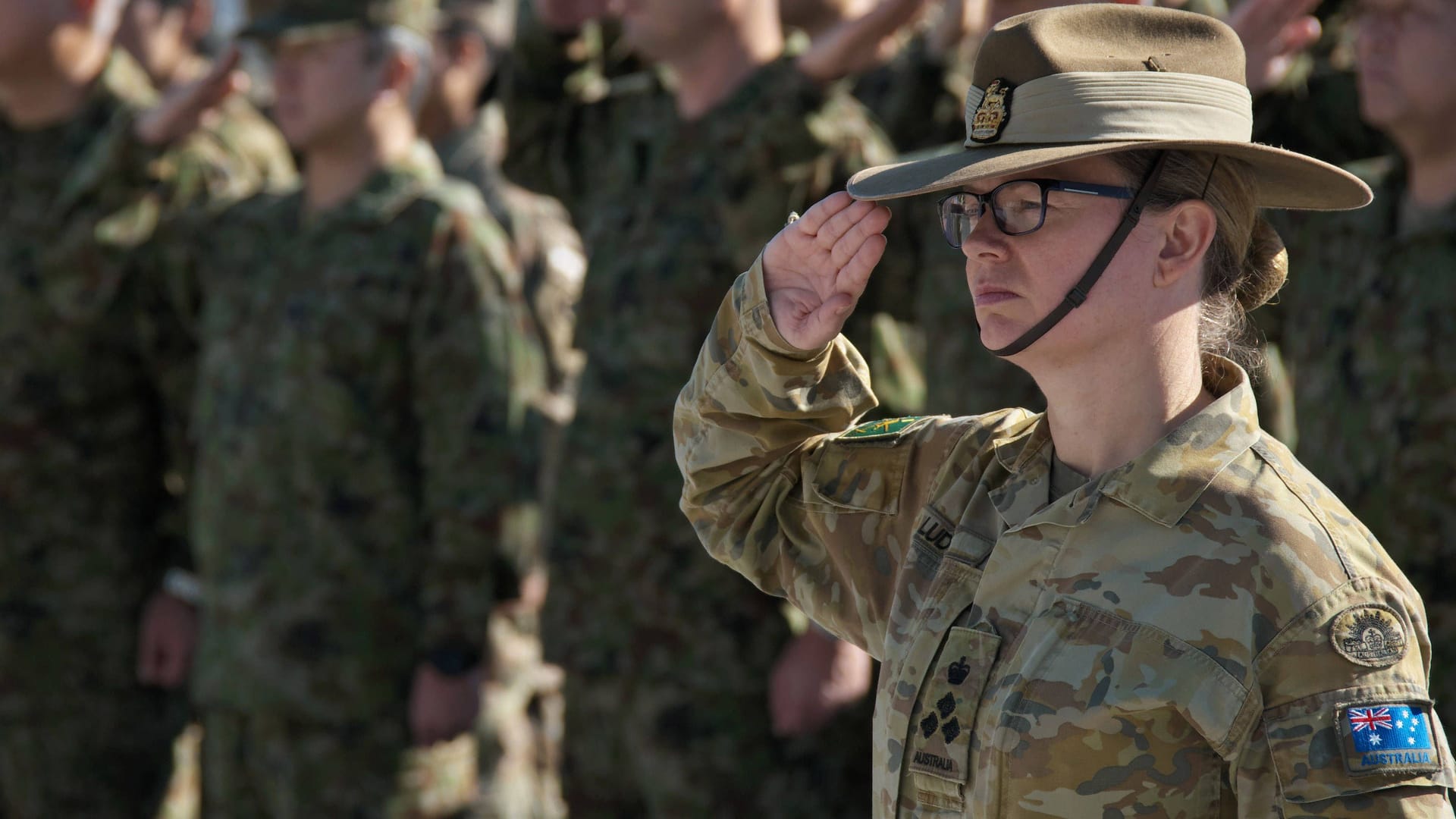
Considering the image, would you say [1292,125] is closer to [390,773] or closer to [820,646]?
[820,646]

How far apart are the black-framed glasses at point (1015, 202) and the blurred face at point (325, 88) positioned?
2806 mm

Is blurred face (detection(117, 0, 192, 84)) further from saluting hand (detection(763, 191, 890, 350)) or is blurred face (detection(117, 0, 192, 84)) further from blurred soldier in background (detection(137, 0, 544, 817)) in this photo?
saluting hand (detection(763, 191, 890, 350))

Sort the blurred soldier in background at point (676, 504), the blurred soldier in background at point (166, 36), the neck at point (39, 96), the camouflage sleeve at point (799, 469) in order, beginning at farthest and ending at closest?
the blurred soldier in background at point (166, 36)
the neck at point (39, 96)
the blurred soldier in background at point (676, 504)
the camouflage sleeve at point (799, 469)

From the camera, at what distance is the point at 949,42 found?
4676mm

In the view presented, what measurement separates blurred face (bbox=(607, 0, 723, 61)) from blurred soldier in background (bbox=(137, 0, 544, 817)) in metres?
0.62

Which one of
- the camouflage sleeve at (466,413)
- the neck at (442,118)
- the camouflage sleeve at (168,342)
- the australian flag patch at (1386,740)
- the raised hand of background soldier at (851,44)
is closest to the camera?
the australian flag patch at (1386,740)

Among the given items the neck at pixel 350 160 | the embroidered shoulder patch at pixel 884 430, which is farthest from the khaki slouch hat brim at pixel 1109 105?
the neck at pixel 350 160

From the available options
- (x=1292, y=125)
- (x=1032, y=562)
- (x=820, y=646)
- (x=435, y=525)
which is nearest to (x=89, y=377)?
(x=435, y=525)

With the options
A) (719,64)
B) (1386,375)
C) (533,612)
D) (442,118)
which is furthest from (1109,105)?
(442,118)

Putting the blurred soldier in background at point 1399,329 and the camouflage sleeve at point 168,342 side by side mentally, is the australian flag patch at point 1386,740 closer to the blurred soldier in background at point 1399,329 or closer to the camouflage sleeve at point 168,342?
the blurred soldier in background at point 1399,329

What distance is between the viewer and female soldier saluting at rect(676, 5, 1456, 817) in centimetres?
161

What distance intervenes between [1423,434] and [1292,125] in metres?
1.25

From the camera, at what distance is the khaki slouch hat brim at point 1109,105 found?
5.73 feet

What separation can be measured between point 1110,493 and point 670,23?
97.1 inches
